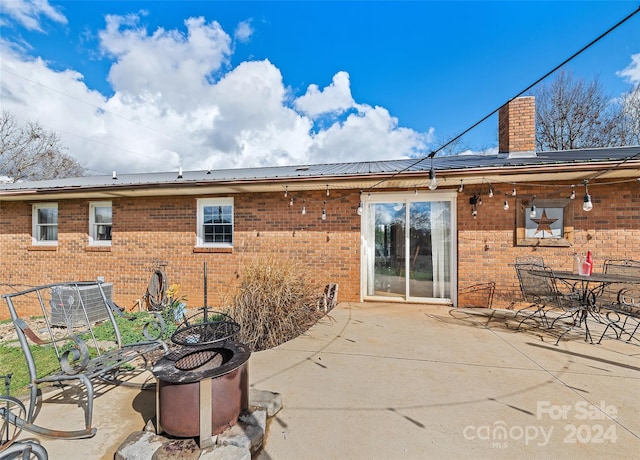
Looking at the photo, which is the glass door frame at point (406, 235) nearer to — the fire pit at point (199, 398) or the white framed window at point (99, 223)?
the fire pit at point (199, 398)

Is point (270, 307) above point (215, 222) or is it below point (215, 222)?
below

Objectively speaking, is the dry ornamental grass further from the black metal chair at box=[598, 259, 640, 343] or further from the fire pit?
the black metal chair at box=[598, 259, 640, 343]

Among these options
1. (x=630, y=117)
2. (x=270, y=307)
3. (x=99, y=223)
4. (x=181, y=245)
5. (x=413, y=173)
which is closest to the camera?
(x=270, y=307)

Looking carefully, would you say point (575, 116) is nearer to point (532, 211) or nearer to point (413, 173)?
point (532, 211)

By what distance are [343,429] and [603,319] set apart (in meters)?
5.62

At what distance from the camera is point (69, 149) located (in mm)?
18562

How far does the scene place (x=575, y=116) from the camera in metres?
14.4

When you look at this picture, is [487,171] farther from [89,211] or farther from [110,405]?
[89,211]

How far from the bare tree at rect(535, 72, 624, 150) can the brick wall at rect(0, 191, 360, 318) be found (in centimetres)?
1517

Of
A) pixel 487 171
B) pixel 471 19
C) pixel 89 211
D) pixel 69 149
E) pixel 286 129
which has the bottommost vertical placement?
pixel 89 211

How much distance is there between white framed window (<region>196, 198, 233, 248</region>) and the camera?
7.16 m

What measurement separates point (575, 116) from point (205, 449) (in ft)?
66.2

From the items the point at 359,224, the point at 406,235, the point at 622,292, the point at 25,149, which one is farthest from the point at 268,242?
the point at 25,149

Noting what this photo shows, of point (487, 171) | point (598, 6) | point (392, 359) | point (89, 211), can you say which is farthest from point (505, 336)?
point (89, 211)
